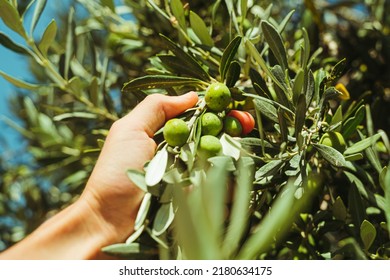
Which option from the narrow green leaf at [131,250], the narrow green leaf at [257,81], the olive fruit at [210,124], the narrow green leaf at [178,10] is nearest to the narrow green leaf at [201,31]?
the narrow green leaf at [178,10]

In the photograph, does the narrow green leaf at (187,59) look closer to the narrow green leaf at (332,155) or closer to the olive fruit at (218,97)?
the olive fruit at (218,97)

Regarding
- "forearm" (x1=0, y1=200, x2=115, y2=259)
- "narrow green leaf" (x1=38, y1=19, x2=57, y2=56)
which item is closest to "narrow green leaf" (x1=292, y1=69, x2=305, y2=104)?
"forearm" (x1=0, y1=200, x2=115, y2=259)

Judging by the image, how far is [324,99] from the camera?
1.31 metres

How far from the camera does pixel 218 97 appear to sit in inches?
51.5

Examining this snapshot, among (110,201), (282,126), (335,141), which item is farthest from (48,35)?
(335,141)

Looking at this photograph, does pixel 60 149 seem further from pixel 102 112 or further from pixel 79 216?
pixel 79 216

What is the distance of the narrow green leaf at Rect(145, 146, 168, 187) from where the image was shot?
3.76 feet

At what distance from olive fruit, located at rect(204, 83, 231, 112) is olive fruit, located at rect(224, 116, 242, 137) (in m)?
0.04

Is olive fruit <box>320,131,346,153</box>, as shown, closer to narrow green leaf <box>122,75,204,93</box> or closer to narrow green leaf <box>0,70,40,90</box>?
narrow green leaf <box>122,75,204,93</box>

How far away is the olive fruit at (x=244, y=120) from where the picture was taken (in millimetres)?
1360

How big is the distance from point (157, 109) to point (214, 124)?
205mm

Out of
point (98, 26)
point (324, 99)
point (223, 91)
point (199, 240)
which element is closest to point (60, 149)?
point (98, 26)

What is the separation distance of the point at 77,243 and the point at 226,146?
57 centimetres
